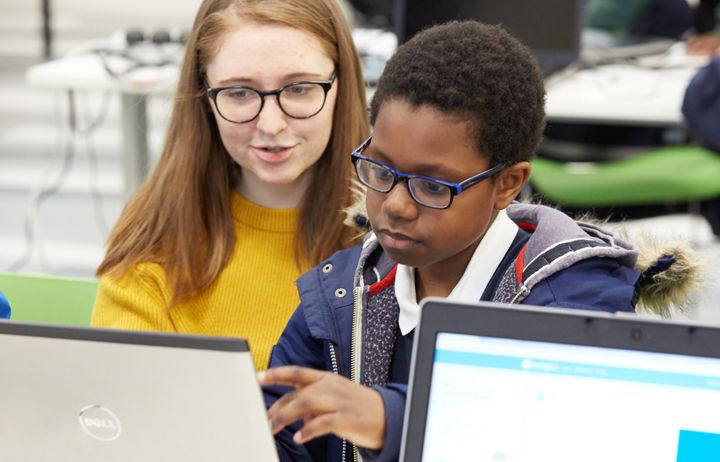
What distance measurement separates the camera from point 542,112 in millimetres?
1035

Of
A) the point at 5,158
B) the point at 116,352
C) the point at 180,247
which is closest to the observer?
the point at 116,352

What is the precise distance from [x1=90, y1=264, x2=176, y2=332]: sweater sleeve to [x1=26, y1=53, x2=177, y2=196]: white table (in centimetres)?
132

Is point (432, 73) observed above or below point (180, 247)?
above

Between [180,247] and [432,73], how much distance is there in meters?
0.58

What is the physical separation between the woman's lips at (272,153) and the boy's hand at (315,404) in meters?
0.64

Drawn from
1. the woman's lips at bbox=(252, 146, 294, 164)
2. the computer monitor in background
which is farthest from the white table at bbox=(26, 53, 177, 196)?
the woman's lips at bbox=(252, 146, 294, 164)

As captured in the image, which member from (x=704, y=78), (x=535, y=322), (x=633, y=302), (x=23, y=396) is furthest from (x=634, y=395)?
(x=704, y=78)

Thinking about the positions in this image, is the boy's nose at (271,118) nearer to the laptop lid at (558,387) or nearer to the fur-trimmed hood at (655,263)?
the fur-trimmed hood at (655,263)

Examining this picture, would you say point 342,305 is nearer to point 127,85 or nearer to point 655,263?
point 655,263

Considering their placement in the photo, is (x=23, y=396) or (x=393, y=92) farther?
(x=393, y=92)

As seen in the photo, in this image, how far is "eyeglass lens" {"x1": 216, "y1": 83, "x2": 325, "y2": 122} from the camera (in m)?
1.40

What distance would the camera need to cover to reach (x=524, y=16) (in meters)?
3.17

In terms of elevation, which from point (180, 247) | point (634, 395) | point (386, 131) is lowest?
point (180, 247)

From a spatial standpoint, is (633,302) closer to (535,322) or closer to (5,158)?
(535,322)
